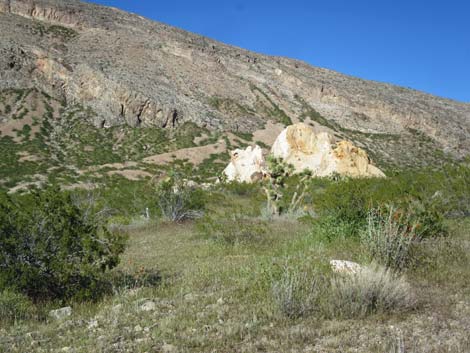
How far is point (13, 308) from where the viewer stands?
5789mm

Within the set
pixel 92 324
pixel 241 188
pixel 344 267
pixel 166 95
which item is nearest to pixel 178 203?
pixel 241 188

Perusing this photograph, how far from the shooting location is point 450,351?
410 centimetres

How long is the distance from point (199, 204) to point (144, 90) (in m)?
A: 44.1

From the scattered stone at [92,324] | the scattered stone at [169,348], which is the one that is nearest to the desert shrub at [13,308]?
the scattered stone at [92,324]

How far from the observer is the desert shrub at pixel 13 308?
226 inches

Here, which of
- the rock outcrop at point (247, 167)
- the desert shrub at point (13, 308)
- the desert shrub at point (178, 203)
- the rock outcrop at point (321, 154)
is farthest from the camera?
the rock outcrop at point (247, 167)

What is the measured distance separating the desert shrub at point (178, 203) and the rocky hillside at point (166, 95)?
86.1 ft

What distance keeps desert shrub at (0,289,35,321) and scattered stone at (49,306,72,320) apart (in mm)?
238

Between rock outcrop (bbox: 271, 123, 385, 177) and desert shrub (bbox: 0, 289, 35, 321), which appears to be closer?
desert shrub (bbox: 0, 289, 35, 321)

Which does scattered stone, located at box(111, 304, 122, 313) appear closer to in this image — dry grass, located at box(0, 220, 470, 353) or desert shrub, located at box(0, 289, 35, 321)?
dry grass, located at box(0, 220, 470, 353)

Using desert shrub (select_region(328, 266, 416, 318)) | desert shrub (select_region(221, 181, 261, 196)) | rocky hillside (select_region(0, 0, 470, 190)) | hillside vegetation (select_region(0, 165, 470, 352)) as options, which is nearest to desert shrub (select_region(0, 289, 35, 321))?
hillside vegetation (select_region(0, 165, 470, 352))

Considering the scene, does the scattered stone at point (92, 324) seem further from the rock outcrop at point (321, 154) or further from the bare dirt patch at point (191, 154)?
the bare dirt patch at point (191, 154)

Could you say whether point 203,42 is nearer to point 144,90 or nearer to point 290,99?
point 290,99

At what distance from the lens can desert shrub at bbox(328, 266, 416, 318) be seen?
535 centimetres
